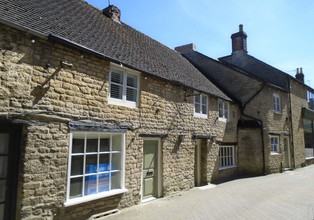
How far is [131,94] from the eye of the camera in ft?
29.8

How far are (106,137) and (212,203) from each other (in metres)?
4.44

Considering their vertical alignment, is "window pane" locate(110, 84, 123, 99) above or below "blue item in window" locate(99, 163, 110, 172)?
above

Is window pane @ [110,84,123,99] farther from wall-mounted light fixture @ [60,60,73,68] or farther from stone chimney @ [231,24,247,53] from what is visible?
stone chimney @ [231,24,247,53]

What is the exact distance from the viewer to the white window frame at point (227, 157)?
14.8m

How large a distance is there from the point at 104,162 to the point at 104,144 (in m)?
0.55

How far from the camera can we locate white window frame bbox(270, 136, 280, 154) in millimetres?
17344

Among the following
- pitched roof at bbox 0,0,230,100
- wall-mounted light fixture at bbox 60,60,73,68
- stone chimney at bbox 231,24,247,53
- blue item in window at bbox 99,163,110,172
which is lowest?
blue item in window at bbox 99,163,110,172

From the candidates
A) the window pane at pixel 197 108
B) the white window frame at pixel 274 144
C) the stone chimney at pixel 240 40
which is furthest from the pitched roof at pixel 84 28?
the stone chimney at pixel 240 40

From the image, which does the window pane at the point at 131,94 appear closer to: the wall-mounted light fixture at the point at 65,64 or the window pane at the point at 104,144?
the window pane at the point at 104,144

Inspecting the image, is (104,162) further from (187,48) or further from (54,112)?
(187,48)

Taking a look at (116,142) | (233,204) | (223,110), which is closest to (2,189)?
(116,142)

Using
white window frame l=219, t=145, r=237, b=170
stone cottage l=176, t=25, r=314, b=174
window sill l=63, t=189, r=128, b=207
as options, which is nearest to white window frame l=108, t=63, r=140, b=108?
window sill l=63, t=189, r=128, b=207

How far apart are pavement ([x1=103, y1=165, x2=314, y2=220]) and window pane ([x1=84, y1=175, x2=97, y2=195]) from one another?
2.83 ft

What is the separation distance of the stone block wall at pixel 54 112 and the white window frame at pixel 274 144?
11019 millimetres
